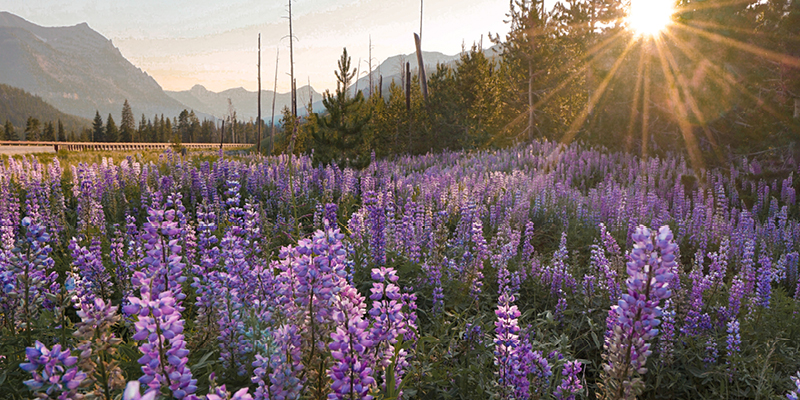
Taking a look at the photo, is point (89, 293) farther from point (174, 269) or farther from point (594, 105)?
point (594, 105)

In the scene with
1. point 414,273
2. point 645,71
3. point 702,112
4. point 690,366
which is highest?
point 645,71

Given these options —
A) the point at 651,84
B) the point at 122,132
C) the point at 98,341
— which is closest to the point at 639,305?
the point at 98,341

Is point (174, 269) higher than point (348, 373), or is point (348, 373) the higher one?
point (174, 269)

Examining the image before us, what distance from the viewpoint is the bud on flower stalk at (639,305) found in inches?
64.6

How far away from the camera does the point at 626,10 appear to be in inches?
909

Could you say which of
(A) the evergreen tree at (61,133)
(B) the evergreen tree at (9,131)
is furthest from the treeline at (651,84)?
(B) the evergreen tree at (9,131)

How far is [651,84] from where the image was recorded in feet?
45.1

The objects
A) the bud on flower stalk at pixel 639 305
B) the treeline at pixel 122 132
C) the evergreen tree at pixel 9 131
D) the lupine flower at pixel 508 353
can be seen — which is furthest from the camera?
the treeline at pixel 122 132

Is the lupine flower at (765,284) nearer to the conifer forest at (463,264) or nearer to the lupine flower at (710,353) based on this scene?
the conifer forest at (463,264)

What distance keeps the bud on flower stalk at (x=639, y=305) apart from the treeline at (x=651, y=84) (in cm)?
1099

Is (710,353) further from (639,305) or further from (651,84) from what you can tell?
(651,84)

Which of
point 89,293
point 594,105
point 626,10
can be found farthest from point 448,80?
point 89,293

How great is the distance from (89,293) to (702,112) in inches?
547

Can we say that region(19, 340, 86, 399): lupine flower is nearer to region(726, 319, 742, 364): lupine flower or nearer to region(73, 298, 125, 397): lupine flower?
region(73, 298, 125, 397): lupine flower
